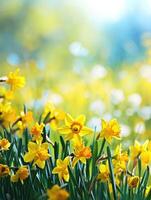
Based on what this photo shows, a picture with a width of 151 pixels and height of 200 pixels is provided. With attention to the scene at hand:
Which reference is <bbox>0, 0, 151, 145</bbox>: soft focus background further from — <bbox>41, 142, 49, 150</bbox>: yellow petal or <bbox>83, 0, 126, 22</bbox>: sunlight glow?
<bbox>41, 142, 49, 150</bbox>: yellow petal

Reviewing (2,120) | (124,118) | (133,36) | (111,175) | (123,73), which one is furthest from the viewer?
(133,36)

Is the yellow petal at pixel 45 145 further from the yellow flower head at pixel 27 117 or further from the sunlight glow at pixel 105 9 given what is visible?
the sunlight glow at pixel 105 9

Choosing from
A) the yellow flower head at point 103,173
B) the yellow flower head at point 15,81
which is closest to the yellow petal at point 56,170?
the yellow flower head at point 103,173

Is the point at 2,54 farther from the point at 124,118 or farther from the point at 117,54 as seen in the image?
the point at 124,118

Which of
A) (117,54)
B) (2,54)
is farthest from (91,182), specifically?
(117,54)

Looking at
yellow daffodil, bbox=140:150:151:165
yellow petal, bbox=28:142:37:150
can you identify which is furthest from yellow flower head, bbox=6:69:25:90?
yellow daffodil, bbox=140:150:151:165

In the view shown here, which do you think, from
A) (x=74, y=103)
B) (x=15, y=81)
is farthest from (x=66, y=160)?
(x=74, y=103)
